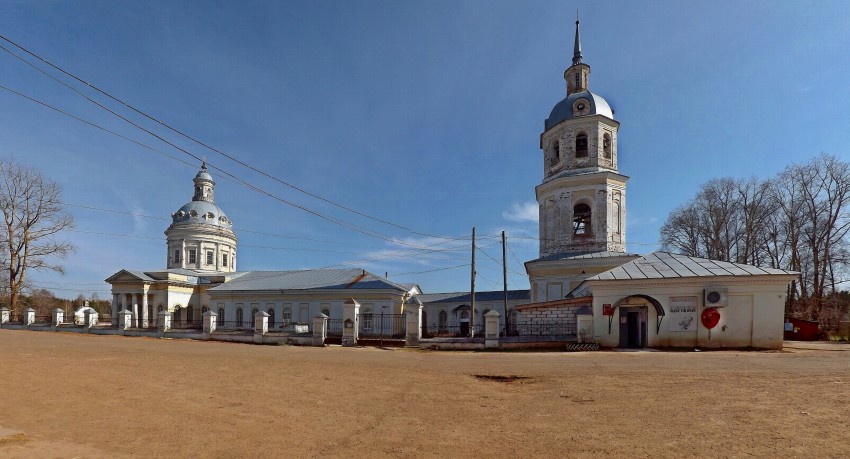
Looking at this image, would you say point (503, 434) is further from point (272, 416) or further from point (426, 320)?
point (426, 320)

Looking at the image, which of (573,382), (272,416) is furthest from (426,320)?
(272,416)

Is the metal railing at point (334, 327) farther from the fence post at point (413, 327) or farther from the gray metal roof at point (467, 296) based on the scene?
the fence post at point (413, 327)

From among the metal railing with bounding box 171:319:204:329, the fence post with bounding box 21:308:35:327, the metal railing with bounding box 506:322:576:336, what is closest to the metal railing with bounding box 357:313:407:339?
the metal railing with bounding box 506:322:576:336

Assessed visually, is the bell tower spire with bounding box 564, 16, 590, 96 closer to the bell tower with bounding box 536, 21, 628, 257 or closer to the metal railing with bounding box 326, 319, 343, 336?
the bell tower with bounding box 536, 21, 628, 257

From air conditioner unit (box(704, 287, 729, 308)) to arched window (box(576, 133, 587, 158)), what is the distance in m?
11.5

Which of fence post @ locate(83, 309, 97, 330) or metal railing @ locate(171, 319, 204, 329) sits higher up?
fence post @ locate(83, 309, 97, 330)

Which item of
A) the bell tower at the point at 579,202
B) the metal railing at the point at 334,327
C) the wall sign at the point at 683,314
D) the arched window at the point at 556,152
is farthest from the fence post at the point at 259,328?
the arched window at the point at 556,152

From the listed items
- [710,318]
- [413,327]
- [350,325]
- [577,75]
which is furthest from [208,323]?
[577,75]

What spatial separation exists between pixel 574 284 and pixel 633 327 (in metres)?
5.71

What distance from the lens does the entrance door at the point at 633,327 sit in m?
17.0

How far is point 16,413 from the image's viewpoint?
21.9 feet

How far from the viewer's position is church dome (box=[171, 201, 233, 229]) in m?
47.2

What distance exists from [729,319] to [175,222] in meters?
53.3

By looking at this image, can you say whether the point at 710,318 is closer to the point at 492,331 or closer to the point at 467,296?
the point at 492,331
